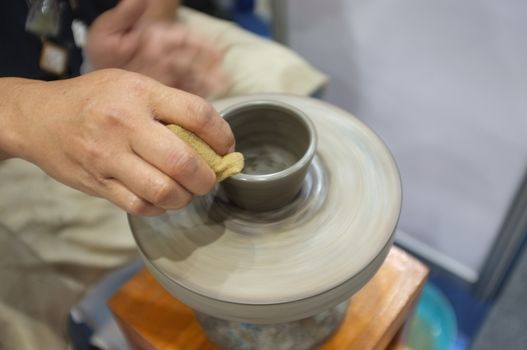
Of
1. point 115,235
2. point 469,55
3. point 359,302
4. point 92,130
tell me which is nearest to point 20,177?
point 115,235

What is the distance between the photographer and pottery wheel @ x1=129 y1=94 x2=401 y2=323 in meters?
0.64

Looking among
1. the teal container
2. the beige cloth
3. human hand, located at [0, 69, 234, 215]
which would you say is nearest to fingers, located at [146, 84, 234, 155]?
human hand, located at [0, 69, 234, 215]

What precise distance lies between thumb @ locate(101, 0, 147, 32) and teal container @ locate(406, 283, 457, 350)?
104cm

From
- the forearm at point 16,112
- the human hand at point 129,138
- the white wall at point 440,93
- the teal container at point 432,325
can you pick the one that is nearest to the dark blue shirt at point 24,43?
the forearm at point 16,112

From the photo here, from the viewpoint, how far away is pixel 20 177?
1144 millimetres

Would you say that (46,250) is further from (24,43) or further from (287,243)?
(287,243)

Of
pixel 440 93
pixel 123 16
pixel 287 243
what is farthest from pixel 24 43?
pixel 440 93

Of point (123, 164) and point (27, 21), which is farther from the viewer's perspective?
point (27, 21)

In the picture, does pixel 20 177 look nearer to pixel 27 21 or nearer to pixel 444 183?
pixel 27 21

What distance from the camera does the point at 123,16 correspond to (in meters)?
0.92

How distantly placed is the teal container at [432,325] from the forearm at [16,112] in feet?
3.56

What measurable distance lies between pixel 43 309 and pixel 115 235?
0.21 metres

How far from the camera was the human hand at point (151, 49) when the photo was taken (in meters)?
0.91

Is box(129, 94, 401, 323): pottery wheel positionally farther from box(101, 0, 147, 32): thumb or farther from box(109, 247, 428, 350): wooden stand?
box(101, 0, 147, 32): thumb
